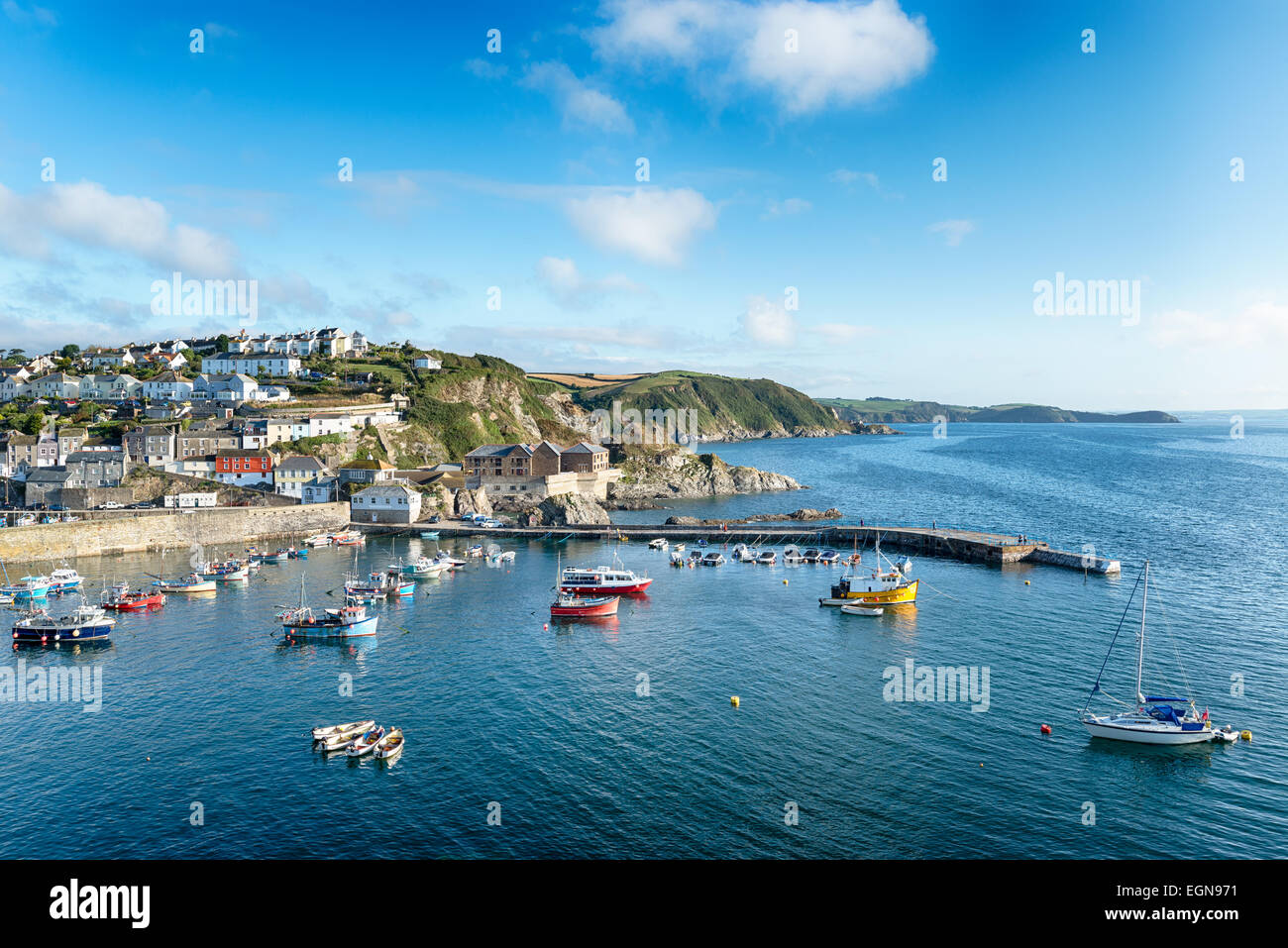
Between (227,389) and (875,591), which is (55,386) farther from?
(875,591)

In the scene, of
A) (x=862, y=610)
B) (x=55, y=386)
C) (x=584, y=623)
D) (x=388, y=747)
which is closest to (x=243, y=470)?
(x=55, y=386)

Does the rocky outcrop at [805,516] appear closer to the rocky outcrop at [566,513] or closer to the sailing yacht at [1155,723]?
the rocky outcrop at [566,513]

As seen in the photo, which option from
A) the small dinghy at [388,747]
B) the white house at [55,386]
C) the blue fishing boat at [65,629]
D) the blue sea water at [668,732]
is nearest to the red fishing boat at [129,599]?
the blue sea water at [668,732]

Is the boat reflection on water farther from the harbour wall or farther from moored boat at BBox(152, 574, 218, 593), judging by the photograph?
the harbour wall

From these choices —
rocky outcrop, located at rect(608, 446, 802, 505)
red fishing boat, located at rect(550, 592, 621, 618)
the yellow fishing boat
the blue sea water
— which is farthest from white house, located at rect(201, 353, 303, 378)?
the yellow fishing boat
